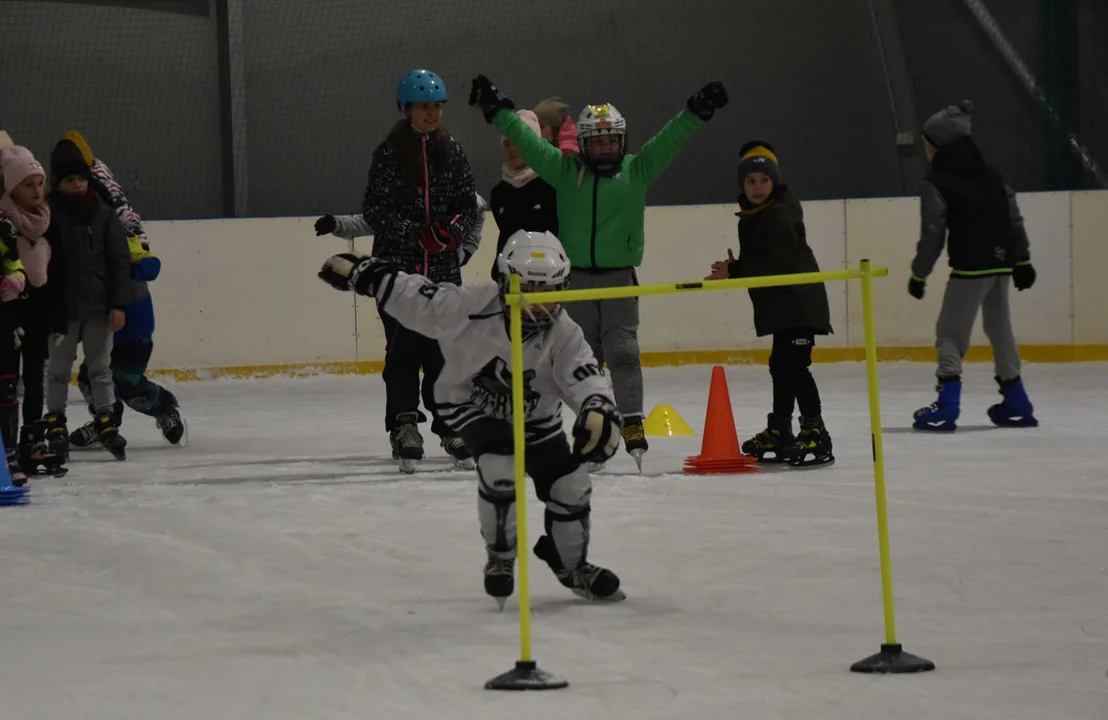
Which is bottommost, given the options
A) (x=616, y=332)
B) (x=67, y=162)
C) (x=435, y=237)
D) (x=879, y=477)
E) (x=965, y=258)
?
(x=879, y=477)

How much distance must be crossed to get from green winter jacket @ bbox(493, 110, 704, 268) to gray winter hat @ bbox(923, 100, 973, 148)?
6.06 feet

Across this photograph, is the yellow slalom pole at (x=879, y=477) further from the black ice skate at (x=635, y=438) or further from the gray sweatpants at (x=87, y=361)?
the gray sweatpants at (x=87, y=361)

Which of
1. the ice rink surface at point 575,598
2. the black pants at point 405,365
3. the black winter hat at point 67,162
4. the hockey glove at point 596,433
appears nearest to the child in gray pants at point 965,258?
the ice rink surface at point 575,598

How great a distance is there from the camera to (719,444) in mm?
6383

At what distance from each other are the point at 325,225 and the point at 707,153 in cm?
721

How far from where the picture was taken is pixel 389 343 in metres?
6.64

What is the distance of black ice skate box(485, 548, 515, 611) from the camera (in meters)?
3.93

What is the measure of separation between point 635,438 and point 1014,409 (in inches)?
90.9

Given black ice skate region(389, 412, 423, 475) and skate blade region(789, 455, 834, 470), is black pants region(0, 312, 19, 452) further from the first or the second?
skate blade region(789, 455, 834, 470)

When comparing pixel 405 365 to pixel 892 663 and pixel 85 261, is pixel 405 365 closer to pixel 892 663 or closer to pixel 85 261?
pixel 85 261

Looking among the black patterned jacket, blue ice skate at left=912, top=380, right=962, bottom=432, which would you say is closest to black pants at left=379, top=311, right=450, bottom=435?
the black patterned jacket

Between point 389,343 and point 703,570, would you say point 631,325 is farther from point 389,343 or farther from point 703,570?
point 703,570

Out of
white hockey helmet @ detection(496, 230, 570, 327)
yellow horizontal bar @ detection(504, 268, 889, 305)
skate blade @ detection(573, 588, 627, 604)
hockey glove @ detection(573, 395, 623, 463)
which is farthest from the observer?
skate blade @ detection(573, 588, 627, 604)

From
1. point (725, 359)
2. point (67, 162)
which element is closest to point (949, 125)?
point (725, 359)
